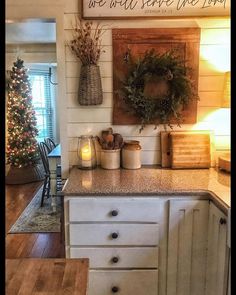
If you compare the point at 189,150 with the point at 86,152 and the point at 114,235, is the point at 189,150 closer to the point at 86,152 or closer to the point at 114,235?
the point at 86,152

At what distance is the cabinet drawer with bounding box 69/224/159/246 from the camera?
6.44ft

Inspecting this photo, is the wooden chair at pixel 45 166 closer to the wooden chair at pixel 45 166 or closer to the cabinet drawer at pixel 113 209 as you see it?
the wooden chair at pixel 45 166

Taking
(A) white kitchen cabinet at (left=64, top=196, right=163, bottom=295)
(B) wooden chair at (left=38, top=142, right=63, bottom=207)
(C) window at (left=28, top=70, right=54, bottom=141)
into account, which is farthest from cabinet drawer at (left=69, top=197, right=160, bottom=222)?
(C) window at (left=28, top=70, right=54, bottom=141)

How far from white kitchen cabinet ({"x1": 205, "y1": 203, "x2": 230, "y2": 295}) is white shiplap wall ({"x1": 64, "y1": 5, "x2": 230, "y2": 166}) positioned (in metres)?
0.64

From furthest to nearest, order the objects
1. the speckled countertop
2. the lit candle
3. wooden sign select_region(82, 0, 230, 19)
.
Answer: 1. the lit candle
2. wooden sign select_region(82, 0, 230, 19)
3. the speckled countertop

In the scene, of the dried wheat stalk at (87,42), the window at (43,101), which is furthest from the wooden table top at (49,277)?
the window at (43,101)

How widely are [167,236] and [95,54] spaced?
1330 mm

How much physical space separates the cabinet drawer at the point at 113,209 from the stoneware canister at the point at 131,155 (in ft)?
1.48

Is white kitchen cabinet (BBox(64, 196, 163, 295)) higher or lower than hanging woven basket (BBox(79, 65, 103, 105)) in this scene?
lower

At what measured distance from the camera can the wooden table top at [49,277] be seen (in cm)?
128

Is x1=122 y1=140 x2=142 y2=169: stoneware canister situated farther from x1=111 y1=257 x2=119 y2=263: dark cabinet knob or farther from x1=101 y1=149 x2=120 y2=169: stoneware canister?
x1=111 y1=257 x2=119 y2=263: dark cabinet knob
